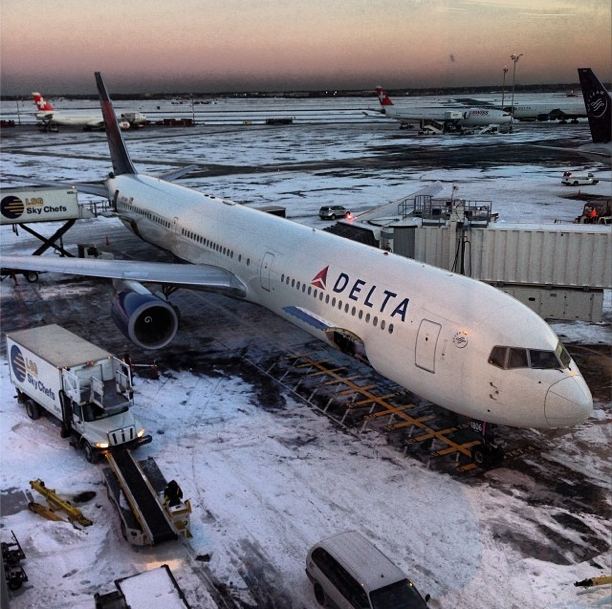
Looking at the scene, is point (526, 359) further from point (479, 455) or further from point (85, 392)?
point (85, 392)

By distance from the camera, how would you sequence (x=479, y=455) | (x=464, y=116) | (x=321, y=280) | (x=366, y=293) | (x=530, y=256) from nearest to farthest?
(x=479, y=455)
(x=366, y=293)
(x=321, y=280)
(x=530, y=256)
(x=464, y=116)

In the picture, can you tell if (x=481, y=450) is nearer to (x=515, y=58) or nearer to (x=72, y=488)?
(x=72, y=488)

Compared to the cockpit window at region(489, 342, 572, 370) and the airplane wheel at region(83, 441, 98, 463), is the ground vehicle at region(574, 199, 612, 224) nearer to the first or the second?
the cockpit window at region(489, 342, 572, 370)

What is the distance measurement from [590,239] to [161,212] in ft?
53.7

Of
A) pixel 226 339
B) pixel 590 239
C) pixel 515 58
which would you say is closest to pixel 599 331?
pixel 590 239

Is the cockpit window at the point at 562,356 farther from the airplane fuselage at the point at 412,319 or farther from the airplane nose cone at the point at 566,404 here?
the airplane nose cone at the point at 566,404

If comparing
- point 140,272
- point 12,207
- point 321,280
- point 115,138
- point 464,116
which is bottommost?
point 140,272

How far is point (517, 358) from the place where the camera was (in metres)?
13.9

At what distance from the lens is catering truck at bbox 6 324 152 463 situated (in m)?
15.7

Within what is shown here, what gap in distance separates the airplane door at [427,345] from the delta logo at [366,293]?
0.66 meters

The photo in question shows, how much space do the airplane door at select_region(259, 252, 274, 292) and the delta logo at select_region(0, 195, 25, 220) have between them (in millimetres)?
14224

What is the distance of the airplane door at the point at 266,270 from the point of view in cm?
Answer: 2084

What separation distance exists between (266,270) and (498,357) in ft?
29.1

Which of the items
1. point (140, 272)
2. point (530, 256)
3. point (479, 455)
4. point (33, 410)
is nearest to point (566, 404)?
point (479, 455)
